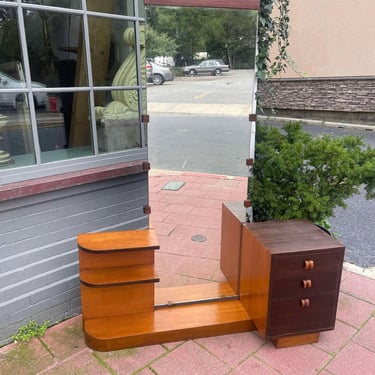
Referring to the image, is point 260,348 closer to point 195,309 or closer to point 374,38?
point 195,309

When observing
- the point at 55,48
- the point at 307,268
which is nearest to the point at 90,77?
the point at 55,48

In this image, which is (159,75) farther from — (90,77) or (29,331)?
(29,331)

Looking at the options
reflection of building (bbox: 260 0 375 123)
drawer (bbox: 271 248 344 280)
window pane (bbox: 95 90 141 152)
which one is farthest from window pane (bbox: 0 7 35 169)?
reflection of building (bbox: 260 0 375 123)

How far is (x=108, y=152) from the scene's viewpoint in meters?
2.07

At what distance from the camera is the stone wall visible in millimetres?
9273

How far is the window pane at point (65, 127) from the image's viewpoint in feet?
6.03

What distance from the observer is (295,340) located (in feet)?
5.90

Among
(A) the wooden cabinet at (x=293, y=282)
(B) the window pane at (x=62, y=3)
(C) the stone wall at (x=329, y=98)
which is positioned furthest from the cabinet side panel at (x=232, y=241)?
(C) the stone wall at (x=329, y=98)

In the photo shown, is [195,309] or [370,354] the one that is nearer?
[370,354]

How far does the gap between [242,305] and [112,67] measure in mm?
1565

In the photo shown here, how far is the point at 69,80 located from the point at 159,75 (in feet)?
1.66

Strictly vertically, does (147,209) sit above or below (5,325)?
above

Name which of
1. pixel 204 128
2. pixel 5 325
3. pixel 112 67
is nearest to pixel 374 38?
pixel 204 128

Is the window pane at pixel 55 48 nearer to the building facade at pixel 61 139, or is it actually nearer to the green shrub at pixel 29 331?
the building facade at pixel 61 139
